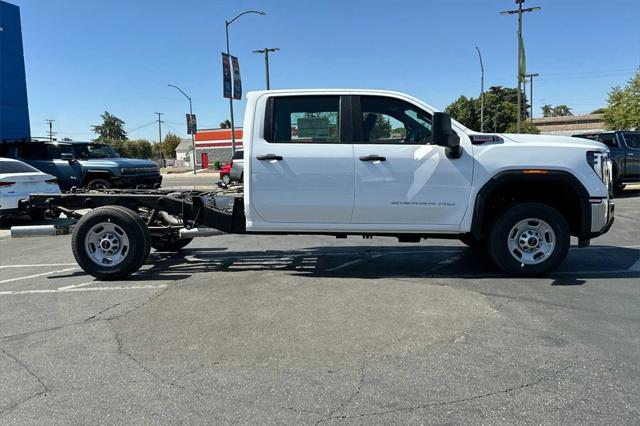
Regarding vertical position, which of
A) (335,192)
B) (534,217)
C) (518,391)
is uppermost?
(335,192)

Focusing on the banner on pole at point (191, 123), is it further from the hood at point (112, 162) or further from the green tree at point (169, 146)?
the green tree at point (169, 146)

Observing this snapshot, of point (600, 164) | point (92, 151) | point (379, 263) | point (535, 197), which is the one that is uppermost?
point (92, 151)

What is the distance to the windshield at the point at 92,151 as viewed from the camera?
49.3 feet

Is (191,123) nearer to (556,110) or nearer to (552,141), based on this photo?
(552,141)

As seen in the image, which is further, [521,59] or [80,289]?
[521,59]

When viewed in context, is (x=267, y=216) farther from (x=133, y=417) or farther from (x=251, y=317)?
(x=133, y=417)

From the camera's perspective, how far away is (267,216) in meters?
5.98

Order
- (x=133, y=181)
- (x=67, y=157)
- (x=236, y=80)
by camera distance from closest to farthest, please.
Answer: (x=67, y=157) → (x=133, y=181) → (x=236, y=80)

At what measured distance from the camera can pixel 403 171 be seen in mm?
5746

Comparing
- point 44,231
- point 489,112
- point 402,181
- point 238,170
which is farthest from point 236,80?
point 489,112

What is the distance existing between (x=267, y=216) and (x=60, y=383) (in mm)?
2977

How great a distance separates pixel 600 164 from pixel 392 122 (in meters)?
2.42

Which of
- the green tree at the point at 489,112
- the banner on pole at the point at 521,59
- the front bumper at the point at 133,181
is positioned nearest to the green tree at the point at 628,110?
the banner on pole at the point at 521,59

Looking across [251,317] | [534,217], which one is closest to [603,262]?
[534,217]
